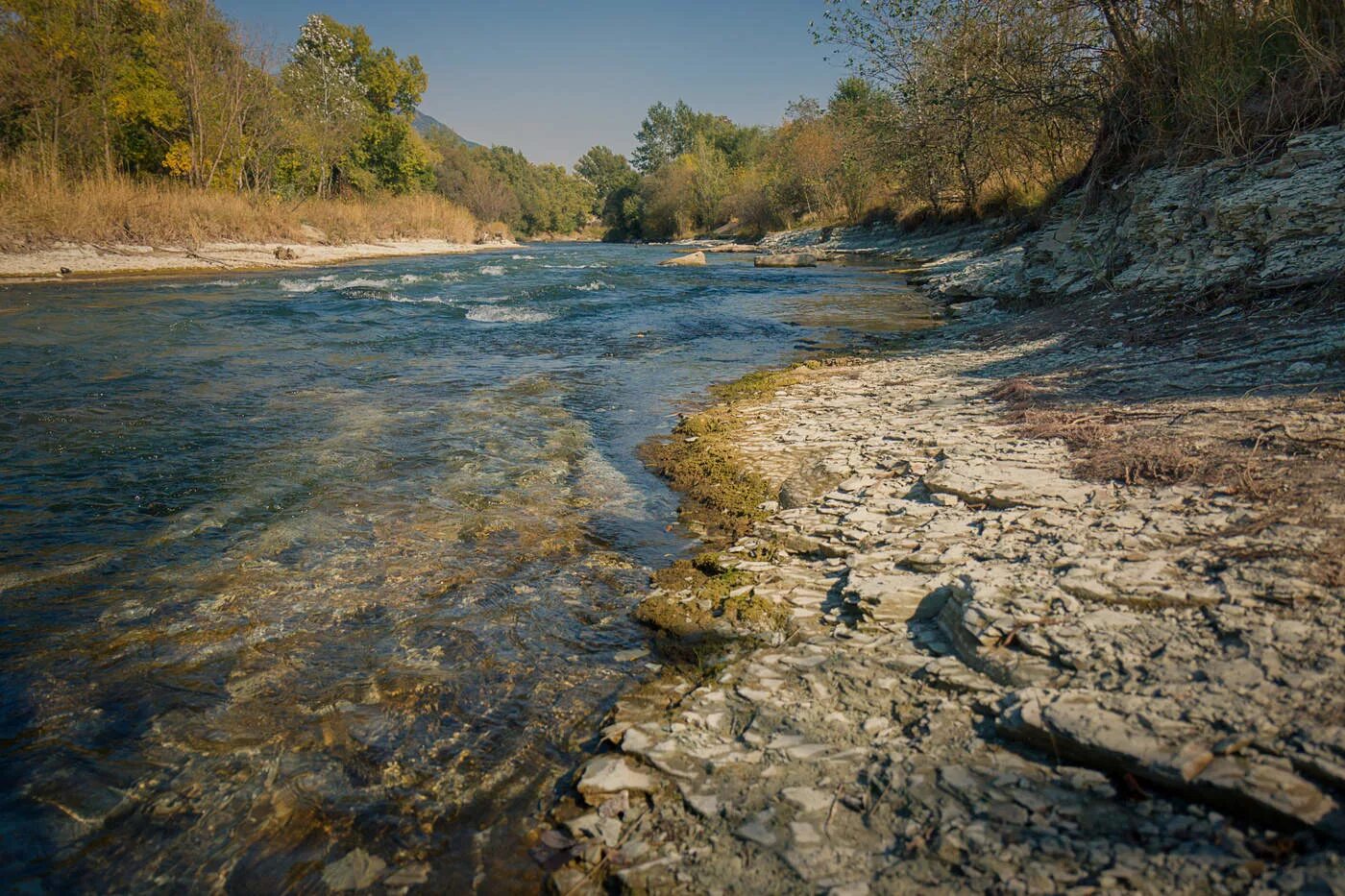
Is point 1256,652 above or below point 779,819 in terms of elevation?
above

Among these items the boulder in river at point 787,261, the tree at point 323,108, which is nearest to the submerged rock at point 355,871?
the boulder in river at point 787,261

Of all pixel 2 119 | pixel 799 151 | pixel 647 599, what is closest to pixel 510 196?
pixel 799 151

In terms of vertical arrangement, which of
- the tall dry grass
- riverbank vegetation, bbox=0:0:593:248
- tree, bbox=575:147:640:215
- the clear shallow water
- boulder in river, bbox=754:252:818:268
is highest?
tree, bbox=575:147:640:215

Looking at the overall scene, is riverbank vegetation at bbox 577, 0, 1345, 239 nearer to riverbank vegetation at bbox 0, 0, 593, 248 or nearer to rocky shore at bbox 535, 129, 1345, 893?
rocky shore at bbox 535, 129, 1345, 893

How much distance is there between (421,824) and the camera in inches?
85.1

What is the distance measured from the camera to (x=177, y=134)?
29641 mm

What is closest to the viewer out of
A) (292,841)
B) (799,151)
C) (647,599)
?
(292,841)

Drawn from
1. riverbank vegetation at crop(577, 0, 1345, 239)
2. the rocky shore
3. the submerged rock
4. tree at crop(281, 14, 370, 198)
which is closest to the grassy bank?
the rocky shore

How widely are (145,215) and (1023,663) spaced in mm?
27543

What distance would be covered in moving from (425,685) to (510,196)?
8306 cm

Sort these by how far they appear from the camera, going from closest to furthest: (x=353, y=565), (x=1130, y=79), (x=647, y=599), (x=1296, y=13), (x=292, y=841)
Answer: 1. (x=292, y=841)
2. (x=647, y=599)
3. (x=353, y=565)
4. (x=1296, y=13)
5. (x=1130, y=79)

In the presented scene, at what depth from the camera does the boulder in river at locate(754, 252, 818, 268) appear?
24531 millimetres

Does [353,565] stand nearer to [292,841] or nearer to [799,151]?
[292,841]

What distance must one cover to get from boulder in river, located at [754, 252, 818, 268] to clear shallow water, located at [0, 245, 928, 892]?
55.6 feet
